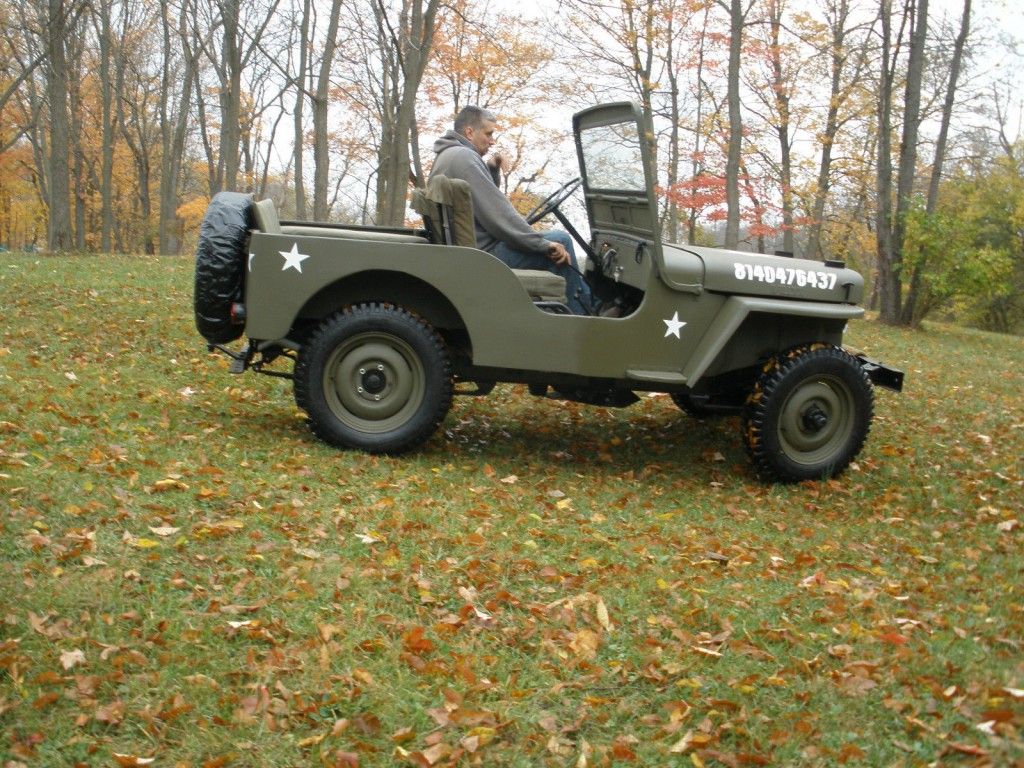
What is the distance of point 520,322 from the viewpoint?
566cm

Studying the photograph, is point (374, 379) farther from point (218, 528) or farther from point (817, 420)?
point (817, 420)

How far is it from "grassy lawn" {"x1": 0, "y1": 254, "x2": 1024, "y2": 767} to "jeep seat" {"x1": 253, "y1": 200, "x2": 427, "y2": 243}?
129 cm

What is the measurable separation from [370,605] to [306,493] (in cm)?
130

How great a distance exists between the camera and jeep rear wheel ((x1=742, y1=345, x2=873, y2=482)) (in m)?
6.01

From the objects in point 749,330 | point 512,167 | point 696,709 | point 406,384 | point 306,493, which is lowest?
point 696,709

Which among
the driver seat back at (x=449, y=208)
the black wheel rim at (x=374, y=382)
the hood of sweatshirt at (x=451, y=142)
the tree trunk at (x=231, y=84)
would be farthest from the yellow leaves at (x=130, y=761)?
the tree trunk at (x=231, y=84)

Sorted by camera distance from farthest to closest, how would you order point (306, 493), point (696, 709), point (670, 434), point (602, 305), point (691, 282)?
point (670, 434), point (602, 305), point (691, 282), point (306, 493), point (696, 709)

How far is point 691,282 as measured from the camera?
19.1ft

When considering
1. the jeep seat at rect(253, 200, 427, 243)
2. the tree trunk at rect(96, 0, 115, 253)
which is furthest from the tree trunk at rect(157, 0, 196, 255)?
the jeep seat at rect(253, 200, 427, 243)

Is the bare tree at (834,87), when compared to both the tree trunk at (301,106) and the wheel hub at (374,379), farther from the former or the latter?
the wheel hub at (374,379)

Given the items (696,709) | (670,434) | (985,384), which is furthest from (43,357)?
(985,384)

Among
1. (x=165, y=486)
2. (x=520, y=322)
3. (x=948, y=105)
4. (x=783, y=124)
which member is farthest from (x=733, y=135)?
(x=165, y=486)

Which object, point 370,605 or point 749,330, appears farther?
point 749,330

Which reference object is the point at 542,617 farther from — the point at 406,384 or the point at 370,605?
the point at 406,384
